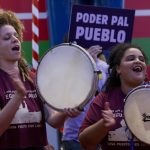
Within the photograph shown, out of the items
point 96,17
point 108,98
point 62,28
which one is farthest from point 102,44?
point 108,98

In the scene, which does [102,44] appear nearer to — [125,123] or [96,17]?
[96,17]

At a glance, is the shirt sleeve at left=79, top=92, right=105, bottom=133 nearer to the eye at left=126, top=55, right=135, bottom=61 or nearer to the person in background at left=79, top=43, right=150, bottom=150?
the person in background at left=79, top=43, right=150, bottom=150

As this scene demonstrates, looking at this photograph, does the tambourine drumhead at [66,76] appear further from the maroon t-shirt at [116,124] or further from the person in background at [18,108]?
the maroon t-shirt at [116,124]

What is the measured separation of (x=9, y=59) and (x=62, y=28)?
201 cm

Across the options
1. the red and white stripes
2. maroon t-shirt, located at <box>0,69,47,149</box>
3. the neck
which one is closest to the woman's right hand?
maroon t-shirt, located at <box>0,69,47,149</box>

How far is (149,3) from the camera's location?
213 inches

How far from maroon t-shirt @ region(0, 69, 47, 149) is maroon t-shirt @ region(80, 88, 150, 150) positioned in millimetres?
278

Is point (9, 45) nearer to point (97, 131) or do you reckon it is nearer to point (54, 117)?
point (54, 117)

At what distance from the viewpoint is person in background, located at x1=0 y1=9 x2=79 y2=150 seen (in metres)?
3.35

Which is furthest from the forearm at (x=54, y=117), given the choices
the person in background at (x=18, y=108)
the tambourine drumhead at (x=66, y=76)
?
the tambourine drumhead at (x=66, y=76)

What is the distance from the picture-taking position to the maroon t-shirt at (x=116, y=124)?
344 cm

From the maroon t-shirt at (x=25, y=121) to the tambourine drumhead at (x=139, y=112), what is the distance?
0.49 metres

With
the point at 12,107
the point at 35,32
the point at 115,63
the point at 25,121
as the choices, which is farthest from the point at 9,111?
the point at 35,32

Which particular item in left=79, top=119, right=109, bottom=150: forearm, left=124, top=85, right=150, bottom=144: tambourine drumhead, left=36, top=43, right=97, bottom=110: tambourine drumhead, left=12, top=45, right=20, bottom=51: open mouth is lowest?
left=79, top=119, right=109, bottom=150: forearm
